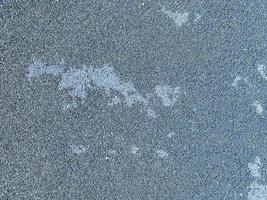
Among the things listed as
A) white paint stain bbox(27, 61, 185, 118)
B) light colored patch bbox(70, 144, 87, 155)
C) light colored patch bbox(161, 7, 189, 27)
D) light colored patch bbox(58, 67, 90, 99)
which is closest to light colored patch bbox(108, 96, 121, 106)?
white paint stain bbox(27, 61, 185, 118)

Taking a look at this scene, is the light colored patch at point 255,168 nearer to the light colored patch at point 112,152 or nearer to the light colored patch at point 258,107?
the light colored patch at point 258,107

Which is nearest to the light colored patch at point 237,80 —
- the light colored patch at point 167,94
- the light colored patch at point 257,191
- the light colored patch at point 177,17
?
the light colored patch at point 167,94

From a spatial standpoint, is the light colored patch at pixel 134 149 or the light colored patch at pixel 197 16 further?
the light colored patch at pixel 197 16

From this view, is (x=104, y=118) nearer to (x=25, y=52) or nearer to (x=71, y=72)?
(x=71, y=72)

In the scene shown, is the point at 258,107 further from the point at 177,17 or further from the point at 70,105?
the point at 70,105

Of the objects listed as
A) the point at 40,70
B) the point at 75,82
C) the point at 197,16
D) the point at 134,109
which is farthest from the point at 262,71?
the point at 40,70
